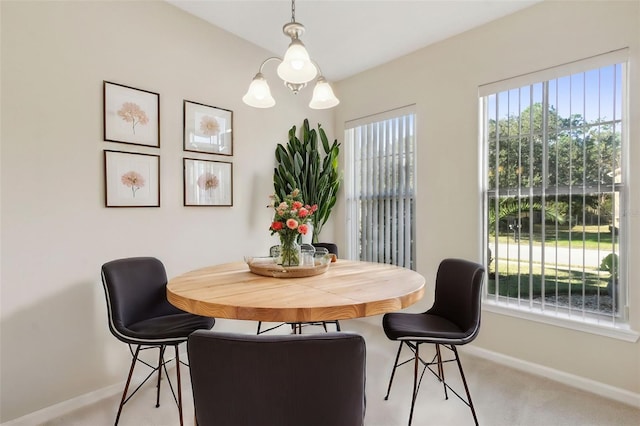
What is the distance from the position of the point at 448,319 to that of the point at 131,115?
101 inches

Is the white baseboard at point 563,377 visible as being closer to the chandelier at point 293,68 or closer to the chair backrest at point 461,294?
the chair backrest at point 461,294

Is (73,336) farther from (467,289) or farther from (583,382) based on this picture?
(583,382)

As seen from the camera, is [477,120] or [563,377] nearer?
[563,377]

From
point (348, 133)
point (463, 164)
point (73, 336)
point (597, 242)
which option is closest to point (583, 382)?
point (597, 242)

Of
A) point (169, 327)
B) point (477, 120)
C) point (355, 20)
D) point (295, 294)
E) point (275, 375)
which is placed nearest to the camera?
point (275, 375)

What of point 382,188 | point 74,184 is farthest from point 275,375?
point 382,188

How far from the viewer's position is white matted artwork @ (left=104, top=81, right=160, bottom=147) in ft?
7.50

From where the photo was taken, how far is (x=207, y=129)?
2.85 meters

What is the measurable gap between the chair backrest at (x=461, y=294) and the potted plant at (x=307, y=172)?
5.18 ft

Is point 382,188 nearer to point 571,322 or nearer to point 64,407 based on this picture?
point 571,322

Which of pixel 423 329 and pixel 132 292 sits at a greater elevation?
pixel 132 292

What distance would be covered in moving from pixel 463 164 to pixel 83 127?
2.92m

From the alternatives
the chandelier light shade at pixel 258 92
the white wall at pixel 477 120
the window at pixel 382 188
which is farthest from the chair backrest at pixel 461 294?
the chandelier light shade at pixel 258 92

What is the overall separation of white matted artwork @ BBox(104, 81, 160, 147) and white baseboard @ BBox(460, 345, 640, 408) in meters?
3.15
